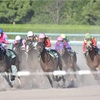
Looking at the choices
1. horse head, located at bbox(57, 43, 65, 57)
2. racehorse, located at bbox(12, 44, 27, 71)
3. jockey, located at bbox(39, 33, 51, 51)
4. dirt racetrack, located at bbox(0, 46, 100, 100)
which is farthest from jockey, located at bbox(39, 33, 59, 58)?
racehorse, located at bbox(12, 44, 27, 71)

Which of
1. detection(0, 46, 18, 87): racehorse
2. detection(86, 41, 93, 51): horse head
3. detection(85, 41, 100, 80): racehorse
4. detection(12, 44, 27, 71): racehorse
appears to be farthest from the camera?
detection(12, 44, 27, 71): racehorse

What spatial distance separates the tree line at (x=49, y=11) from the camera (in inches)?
1382

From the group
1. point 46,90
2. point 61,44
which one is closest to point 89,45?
point 61,44

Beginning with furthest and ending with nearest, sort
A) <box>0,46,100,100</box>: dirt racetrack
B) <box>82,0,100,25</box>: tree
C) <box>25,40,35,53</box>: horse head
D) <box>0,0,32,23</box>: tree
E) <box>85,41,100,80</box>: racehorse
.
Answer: <box>0,0,32,23</box>: tree → <box>82,0,100,25</box>: tree → <box>85,41,100,80</box>: racehorse → <box>25,40,35,53</box>: horse head → <box>0,46,100,100</box>: dirt racetrack

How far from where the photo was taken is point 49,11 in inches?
1425

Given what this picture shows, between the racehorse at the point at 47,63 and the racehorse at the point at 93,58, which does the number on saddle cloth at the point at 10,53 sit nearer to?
the racehorse at the point at 47,63

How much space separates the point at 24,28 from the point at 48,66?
20814 mm

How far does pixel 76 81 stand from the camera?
1109 cm

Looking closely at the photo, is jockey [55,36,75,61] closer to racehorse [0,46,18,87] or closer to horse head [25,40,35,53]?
horse head [25,40,35,53]

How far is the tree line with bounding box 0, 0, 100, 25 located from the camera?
35.1 metres

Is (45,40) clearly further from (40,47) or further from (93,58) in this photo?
(93,58)

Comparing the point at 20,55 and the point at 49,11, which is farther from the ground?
the point at 49,11

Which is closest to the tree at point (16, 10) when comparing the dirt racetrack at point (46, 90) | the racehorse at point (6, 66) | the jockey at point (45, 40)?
the dirt racetrack at point (46, 90)

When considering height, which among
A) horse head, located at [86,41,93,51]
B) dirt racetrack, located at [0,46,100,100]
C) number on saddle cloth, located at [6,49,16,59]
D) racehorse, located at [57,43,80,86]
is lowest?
dirt racetrack, located at [0,46,100,100]
